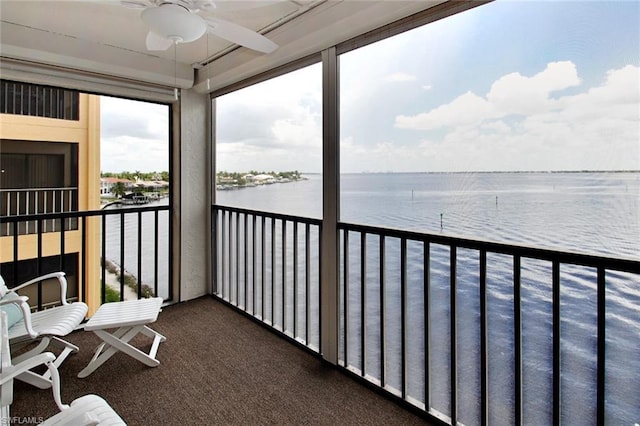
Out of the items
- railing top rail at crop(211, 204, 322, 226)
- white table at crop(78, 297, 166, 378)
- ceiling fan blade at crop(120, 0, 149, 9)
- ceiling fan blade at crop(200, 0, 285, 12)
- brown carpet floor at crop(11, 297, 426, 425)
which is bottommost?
brown carpet floor at crop(11, 297, 426, 425)

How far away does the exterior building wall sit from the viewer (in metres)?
2.90

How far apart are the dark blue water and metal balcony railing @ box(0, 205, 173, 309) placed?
2339mm

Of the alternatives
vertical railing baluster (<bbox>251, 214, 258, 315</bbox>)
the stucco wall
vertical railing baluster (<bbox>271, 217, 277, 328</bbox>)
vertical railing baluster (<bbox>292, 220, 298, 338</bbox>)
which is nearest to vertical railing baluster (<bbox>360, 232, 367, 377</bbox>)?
vertical railing baluster (<bbox>292, 220, 298, 338</bbox>)

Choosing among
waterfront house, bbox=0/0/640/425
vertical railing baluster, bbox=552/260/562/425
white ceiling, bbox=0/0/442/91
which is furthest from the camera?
white ceiling, bbox=0/0/442/91

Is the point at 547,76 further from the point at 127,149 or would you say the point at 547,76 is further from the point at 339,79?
the point at 127,149

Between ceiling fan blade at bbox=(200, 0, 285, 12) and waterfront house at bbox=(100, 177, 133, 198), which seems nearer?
ceiling fan blade at bbox=(200, 0, 285, 12)

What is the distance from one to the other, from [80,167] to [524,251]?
347 centimetres

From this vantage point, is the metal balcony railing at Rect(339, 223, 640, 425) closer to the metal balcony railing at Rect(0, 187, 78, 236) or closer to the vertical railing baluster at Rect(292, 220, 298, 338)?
the vertical railing baluster at Rect(292, 220, 298, 338)

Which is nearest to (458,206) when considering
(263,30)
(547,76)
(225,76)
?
(547,76)

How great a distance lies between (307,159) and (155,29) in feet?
4.35

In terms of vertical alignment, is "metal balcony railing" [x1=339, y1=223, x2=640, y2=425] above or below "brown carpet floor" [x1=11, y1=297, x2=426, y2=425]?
above

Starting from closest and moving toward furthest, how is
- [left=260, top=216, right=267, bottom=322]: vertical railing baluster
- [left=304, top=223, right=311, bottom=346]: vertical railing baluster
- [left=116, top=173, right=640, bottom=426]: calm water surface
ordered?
[left=116, top=173, right=640, bottom=426]: calm water surface → [left=304, top=223, right=311, bottom=346]: vertical railing baluster → [left=260, top=216, right=267, bottom=322]: vertical railing baluster

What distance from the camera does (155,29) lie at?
64.0 inches

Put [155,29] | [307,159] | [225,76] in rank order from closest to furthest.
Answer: [155,29], [307,159], [225,76]
